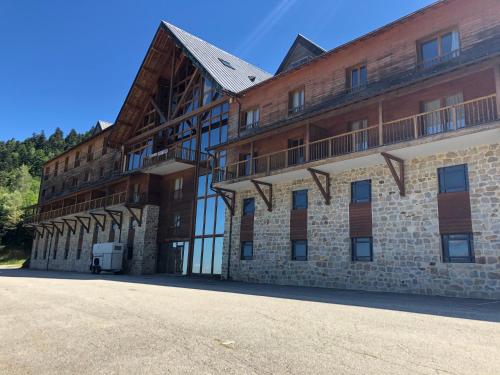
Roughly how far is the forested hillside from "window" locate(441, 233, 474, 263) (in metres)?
59.7

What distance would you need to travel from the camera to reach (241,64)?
1199 inches

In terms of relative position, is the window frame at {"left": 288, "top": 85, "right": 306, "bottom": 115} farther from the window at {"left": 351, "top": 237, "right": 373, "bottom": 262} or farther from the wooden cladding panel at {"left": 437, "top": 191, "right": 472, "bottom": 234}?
the wooden cladding panel at {"left": 437, "top": 191, "right": 472, "bottom": 234}

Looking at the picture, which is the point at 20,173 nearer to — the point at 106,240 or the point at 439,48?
the point at 106,240

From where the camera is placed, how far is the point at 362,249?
16.4m

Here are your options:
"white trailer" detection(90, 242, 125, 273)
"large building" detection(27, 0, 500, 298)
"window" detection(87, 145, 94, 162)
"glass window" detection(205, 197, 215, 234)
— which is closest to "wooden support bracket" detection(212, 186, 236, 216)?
"large building" detection(27, 0, 500, 298)

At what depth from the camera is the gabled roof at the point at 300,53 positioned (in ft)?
73.6

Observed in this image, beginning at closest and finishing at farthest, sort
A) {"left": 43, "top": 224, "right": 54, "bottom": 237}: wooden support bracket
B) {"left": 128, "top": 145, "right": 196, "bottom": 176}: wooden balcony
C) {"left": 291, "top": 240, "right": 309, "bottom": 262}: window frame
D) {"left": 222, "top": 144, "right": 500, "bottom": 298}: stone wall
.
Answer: {"left": 222, "top": 144, "right": 500, "bottom": 298}: stone wall, {"left": 291, "top": 240, "right": 309, "bottom": 262}: window frame, {"left": 128, "top": 145, "right": 196, "bottom": 176}: wooden balcony, {"left": 43, "top": 224, "right": 54, "bottom": 237}: wooden support bracket

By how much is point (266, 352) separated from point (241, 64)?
2768 centimetres

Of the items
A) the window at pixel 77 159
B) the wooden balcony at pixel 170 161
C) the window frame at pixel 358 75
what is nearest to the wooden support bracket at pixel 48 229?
the window at pixel 77 159

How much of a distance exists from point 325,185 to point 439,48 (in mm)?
7098

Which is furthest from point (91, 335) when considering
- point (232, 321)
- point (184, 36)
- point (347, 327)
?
point (184, 36)

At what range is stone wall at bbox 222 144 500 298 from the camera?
13.0 meters

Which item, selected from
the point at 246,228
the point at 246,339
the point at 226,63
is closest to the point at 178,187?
the point at 246,228

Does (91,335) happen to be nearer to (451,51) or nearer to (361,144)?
(361,144)
